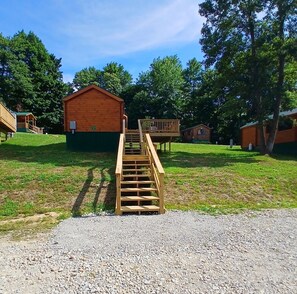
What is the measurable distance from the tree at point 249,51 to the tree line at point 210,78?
0.18 ft

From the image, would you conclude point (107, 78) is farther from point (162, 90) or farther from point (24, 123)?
point (24, 123)

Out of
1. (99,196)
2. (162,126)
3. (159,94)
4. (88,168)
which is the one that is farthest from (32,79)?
(99,196)

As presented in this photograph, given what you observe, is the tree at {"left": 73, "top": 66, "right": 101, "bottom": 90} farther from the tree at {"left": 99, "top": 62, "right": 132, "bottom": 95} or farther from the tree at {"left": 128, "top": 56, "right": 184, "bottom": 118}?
the tree at {"left": 128, "top": 56, "right": 184, "bottom": 118}

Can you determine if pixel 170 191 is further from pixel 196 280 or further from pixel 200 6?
pixel 200 6

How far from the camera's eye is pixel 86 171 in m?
11.5

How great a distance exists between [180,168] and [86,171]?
3.65m

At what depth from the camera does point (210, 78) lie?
22.0 m

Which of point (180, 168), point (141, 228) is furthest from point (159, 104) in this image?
point (141, 228)

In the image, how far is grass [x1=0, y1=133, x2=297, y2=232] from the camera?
7949 mm

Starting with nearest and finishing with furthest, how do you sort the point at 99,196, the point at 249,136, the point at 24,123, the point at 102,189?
the point at 99,196 → the point at 102,189 → the point at 249,136 → the point at 24,123

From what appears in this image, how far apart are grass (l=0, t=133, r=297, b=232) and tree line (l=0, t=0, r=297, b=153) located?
21.5ft

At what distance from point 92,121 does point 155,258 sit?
1413cm

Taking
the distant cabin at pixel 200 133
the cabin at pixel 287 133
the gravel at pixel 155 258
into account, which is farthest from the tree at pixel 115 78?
the gravel at pixel 155 258

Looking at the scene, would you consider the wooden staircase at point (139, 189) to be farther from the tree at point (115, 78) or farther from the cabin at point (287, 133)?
the tree at point (115, 78)
